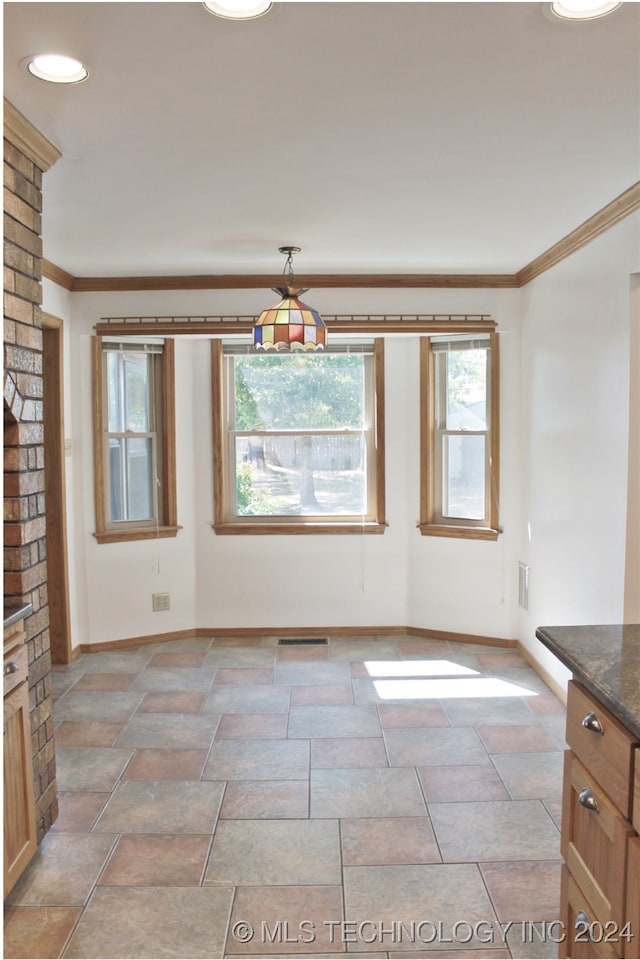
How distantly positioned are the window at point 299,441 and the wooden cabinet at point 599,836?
3.70 m

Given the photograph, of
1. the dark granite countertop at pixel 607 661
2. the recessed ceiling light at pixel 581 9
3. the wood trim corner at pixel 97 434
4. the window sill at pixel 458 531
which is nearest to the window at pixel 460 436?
the window sill at pixel 458 531

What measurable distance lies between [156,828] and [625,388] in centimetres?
266

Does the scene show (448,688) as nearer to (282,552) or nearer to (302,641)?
(302,641)

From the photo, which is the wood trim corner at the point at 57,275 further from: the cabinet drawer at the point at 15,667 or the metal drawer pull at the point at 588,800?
the metal drawer pull at the point at 588,800

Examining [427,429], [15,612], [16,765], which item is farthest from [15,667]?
[427,429]

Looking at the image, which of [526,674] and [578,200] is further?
[526,674]

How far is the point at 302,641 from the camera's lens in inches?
215

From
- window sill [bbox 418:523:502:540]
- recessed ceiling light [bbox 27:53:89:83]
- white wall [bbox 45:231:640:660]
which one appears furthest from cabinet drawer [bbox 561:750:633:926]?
window sill [bbox 418:523:502:540]

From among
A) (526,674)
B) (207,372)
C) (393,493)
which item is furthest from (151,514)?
(526,674)

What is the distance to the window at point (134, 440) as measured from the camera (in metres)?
5.16

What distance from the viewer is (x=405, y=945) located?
226 centimetres

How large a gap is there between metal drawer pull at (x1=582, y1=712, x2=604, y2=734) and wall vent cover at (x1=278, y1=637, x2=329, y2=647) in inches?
147

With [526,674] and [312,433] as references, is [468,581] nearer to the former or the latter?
[526,674]

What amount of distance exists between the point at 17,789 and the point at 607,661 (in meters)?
1.89
